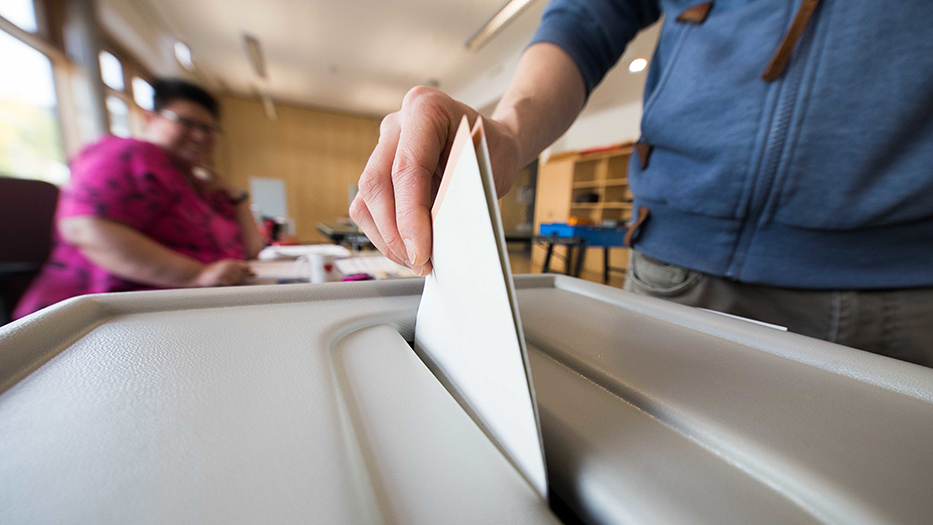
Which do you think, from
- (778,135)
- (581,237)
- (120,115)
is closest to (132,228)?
(778,135)

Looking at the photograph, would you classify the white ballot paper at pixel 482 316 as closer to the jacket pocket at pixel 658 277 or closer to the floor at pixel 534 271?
the jacket pocket at pixel 658 277

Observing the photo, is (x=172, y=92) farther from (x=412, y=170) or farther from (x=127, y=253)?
(x=412, y=170)

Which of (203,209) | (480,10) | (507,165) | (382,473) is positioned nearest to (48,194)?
(203,209)

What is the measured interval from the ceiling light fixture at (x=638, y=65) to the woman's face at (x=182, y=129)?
376 centimetres

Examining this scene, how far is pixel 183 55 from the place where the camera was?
4.42 metres

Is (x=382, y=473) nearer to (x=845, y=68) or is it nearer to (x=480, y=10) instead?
(x=845, y=68)

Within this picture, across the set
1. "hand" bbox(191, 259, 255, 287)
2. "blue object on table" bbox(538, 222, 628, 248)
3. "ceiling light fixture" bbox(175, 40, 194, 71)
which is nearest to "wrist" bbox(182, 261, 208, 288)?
"hand" bbox(191, 259, 255, 287)

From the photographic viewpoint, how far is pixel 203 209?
1240mm

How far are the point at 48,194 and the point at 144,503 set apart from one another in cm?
197

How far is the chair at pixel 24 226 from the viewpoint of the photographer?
1.13 metres

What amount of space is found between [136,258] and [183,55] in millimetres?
5157

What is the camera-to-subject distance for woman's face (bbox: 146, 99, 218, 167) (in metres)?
1.27

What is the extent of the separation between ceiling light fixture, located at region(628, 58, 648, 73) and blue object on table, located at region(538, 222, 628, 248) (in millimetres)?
1767

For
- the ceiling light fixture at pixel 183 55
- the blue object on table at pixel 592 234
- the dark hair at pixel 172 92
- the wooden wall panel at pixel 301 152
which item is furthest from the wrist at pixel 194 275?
the wooden wall panel at pixel 301 152
